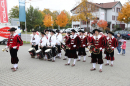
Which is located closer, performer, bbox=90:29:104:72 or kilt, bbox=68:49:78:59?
performer, bbox=90:29:104:72

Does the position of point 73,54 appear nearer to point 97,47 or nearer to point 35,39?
point 97,47

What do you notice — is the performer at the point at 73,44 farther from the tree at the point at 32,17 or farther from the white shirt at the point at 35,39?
the tree at the point at 32,17

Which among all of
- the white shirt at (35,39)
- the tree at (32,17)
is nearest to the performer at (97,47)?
the white shirt at (35,39)

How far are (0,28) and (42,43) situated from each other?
11266 millimetres

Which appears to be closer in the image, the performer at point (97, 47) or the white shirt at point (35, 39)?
the performer at point (97, 47)

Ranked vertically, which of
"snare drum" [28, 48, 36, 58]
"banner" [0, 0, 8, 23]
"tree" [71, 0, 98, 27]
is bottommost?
"snare drum" [28, 48, 36, 58]

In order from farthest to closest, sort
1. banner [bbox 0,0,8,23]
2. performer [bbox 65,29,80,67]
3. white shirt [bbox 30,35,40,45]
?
1. banner [bbox 0,0,8,23]
2. white shirt [bbox 30,35,40,45]
3. performer [bbox 65,29,80,67]

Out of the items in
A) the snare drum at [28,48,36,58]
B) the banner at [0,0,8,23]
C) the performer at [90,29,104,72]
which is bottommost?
the snare drum at [28,48,36,58]

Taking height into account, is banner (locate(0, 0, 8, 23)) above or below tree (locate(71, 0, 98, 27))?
below

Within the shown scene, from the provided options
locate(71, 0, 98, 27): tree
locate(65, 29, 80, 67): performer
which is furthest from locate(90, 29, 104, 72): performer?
locate(71, 0, 98, 27): tree

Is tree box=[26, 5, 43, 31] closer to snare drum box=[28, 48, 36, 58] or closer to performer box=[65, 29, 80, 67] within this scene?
snare drum box=[28, 48, 36, 58]

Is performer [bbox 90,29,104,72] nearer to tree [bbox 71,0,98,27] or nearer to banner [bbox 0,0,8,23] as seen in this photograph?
banner [bbox 0,0,8,23]

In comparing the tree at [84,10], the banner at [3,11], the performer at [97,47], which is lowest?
the performer at [97,47]

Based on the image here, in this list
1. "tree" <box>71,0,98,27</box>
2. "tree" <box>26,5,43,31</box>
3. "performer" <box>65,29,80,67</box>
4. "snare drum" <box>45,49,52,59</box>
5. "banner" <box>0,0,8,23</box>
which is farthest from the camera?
"tree" <box>26,5,43,31</box>
